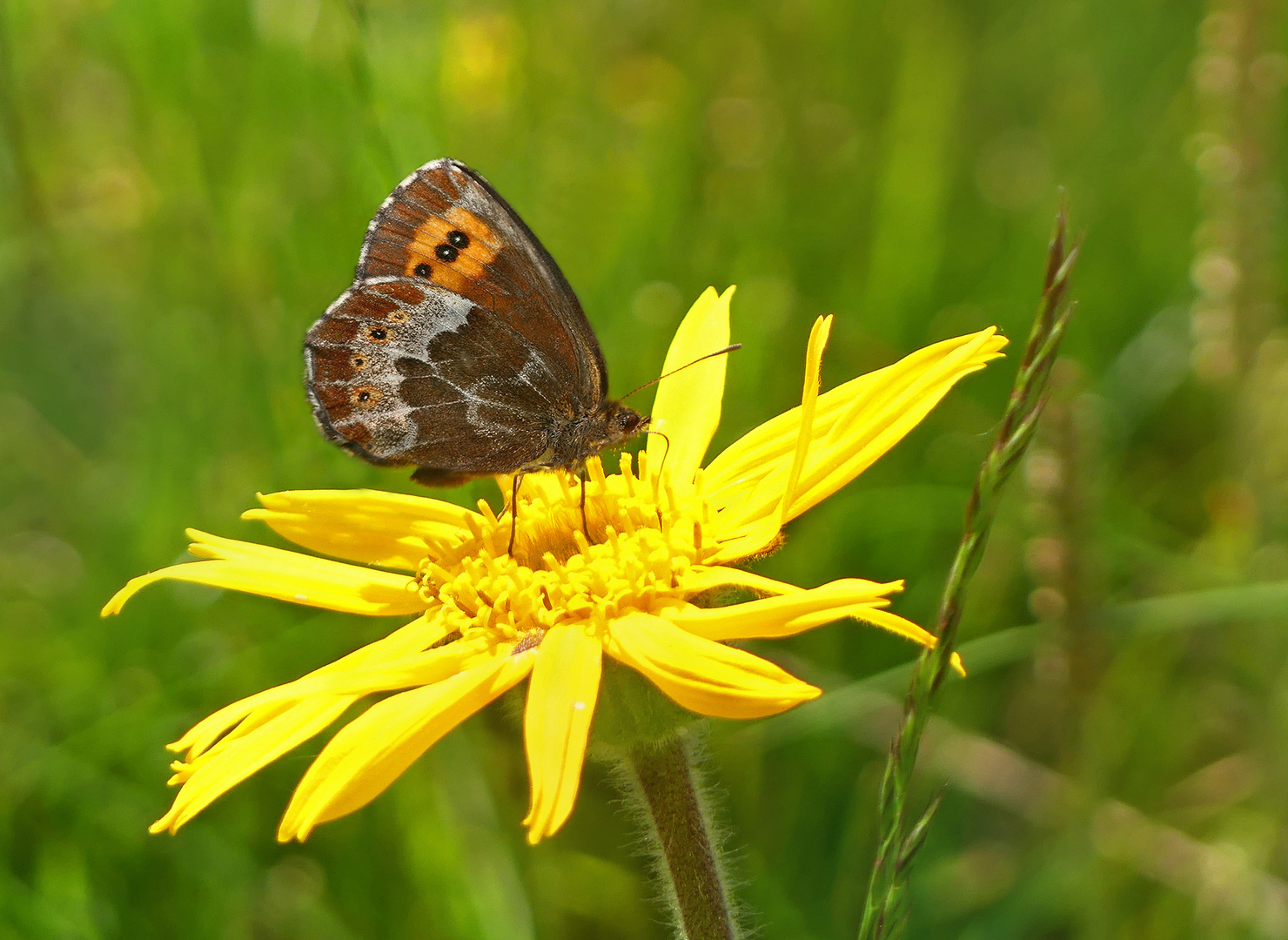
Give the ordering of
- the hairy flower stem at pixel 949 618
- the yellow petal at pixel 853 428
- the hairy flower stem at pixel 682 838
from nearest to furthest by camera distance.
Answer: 1. the hairy flower stem at pixel 949 618
2. the hairy flower stem at pixel 682 838
3. the yellow petal at pixel 853 428

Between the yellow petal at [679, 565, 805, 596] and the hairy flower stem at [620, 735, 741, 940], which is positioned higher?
the yellow petal at [679, 565, 805, 596]

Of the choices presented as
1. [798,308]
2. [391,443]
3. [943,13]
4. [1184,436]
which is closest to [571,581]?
[391,443]

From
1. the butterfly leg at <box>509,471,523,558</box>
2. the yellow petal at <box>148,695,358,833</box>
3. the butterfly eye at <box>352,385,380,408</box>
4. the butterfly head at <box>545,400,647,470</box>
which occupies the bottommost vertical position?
the yellow petal at <box>148,695,358,833</box>

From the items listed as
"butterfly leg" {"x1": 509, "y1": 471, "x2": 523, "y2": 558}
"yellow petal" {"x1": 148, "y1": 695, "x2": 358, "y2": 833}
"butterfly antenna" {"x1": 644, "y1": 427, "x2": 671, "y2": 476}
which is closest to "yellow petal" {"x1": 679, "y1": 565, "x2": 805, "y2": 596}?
"butterfly leg" {"x1": 509, "y1": 471, "x2": 523, "y2": 558}

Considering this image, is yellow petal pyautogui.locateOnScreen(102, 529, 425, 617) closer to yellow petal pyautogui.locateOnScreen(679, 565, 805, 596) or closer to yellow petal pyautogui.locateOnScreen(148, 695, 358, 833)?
yellow petal pyautogui.locateOnScreen(148, 695, 358, 833)

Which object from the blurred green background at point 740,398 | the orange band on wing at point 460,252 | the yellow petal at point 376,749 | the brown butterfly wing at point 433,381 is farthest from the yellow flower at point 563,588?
the blurred green background at point 740,398

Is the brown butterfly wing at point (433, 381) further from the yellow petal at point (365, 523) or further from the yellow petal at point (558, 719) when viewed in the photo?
the yellow petal at point (558, 719)

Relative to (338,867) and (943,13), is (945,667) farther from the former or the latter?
(943,13)

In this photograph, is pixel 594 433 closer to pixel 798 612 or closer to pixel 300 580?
pixel 300 580
